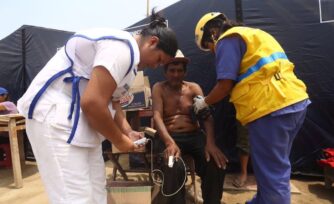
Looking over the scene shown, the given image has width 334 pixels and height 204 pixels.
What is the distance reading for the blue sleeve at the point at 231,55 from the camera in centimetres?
197

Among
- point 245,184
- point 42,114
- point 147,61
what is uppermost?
point 147,61

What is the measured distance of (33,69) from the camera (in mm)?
5016

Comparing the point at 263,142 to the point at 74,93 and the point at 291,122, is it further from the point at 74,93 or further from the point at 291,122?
the point at 74,93

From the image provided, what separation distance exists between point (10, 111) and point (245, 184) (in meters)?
3.56

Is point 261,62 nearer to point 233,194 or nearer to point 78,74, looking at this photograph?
point 78,74

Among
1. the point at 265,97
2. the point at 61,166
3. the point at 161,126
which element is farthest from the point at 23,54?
the point at 265,97

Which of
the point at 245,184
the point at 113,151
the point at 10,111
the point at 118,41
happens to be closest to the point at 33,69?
the point at 10,111

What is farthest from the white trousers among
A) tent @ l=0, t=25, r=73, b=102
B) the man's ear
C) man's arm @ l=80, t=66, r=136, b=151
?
tent @ l=0, t=25, r=73, b=102

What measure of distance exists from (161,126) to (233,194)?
1150 millimetres

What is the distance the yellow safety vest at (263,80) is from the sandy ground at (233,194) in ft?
4.70

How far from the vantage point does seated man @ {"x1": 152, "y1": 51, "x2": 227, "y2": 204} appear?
97.8 inches

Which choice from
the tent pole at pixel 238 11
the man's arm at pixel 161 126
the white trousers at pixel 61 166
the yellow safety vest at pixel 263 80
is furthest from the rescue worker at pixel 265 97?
the tent pole at pixel 238 11

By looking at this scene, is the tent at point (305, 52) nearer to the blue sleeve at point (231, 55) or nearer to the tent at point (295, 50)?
the tent at point (295, 50)

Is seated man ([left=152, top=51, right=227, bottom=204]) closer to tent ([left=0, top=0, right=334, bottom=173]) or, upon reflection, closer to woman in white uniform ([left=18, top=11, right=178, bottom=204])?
tent ([left=0, top=0, right=334, bottom=173])
